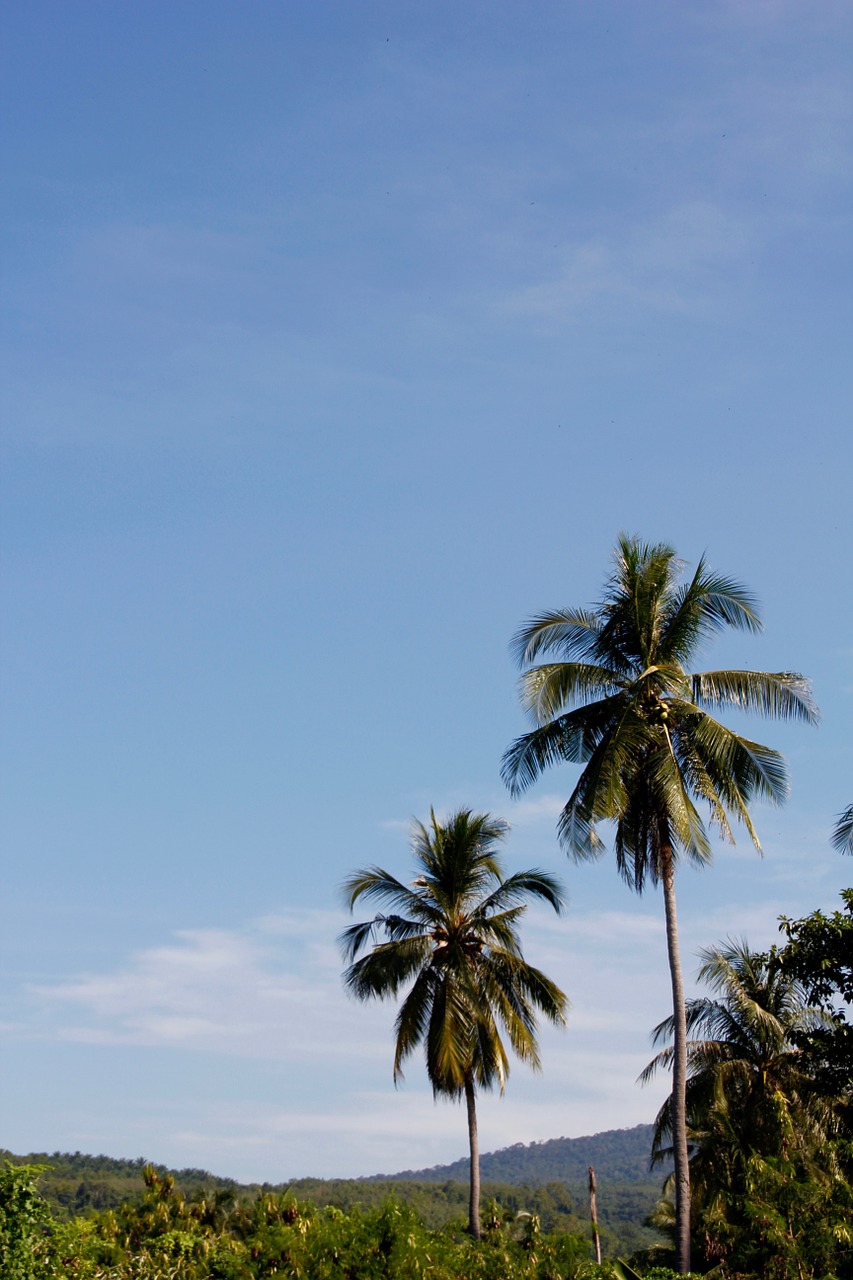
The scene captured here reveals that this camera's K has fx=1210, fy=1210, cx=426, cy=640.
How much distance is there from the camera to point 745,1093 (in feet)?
109

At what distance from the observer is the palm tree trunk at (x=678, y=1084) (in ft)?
77.9

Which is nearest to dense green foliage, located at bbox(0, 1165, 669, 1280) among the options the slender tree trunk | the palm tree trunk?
the palm tree trunk

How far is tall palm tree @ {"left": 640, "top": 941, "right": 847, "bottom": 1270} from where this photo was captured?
30.0 metres

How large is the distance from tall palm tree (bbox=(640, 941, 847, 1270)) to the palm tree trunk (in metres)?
4.36

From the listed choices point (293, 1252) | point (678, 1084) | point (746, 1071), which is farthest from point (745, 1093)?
point (293, 1252)

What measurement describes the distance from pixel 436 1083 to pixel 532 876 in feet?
18.7

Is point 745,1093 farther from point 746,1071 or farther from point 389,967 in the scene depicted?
point 389,967

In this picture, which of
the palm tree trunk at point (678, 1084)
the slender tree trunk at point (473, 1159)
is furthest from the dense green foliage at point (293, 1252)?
the slender tree trunk at point (473, 1159)

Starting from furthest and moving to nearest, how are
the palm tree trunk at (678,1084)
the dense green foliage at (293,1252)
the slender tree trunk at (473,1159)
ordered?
the slender tree trunk at (473,1159) < the palm tree trunk at (678,1084) < the dense green foliage at (293,1252)

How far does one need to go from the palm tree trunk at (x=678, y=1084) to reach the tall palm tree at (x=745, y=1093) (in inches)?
171

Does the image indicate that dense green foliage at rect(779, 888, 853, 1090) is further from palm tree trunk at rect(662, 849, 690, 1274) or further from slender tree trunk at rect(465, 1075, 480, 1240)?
slender tree trunk at rect(465, 1075, 480, 1240)

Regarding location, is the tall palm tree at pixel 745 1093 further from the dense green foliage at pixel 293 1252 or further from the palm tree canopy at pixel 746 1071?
the dense green foliage at pixel 293 1252

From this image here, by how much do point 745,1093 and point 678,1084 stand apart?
406 inches

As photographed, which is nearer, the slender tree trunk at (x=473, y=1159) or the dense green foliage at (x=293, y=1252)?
the dense green foliage at (x=293, y=1252)
